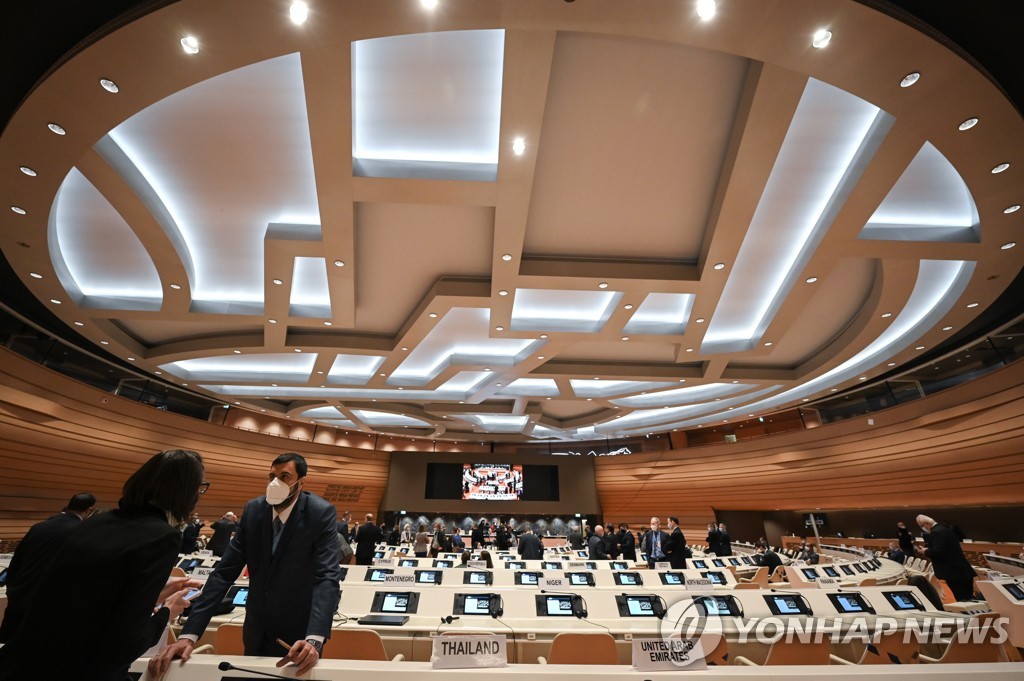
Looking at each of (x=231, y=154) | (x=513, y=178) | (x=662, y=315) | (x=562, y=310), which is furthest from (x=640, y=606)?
(x=231, y=154)

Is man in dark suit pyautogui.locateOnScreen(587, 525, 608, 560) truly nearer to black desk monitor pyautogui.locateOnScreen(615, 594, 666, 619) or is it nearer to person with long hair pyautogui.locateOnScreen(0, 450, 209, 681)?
black desk monitor pyautogui.locateOnScreen(615, 594, 666, 619)

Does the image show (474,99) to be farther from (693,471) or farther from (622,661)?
(693,471)

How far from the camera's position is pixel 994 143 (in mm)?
4145

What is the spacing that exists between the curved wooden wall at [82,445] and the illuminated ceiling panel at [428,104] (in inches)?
347

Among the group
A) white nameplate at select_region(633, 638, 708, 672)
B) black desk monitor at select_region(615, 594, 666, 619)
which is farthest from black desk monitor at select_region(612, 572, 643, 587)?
white nameplate at select_region(633, 638, 708, 672)

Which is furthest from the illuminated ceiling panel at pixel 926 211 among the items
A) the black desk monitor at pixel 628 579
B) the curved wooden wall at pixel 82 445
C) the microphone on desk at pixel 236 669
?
the curved wooden wall at pixel 82 445

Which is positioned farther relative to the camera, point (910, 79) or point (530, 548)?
point (530, 548)

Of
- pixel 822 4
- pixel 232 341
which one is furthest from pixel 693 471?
pixel 822 4

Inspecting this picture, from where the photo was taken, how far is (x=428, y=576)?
203 inches

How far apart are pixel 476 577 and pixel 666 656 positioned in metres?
3.91

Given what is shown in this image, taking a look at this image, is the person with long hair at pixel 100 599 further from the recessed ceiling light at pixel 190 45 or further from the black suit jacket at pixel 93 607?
the recessed ceiling light at pixel 190 45

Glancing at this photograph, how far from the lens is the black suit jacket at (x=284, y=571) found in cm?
225

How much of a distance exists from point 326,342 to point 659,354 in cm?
719

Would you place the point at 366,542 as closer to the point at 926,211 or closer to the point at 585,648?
the point at 585,648
